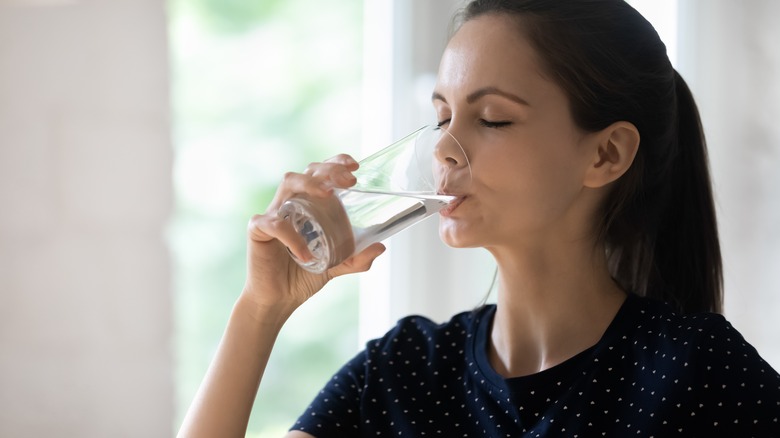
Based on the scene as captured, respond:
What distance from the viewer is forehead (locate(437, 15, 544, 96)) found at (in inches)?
47.1

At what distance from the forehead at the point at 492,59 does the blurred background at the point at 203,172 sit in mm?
510

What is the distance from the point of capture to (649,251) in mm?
1412

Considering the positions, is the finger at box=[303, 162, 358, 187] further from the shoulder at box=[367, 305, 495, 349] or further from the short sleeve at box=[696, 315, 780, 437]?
the short sleeve at box=[696, 315, 780, 437]

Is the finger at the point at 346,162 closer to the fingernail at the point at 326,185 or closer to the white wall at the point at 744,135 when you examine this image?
the fingernail at the point at 326,185

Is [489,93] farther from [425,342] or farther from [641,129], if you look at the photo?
[425,342]

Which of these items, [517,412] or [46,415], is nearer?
[517,412]


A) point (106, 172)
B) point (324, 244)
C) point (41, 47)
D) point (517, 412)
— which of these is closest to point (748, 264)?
point (517, 412)

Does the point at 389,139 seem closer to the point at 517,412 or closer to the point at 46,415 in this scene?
the point at 517,412

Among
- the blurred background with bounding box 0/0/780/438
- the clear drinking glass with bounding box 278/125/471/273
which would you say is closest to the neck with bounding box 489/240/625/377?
the clear drinking glass with bounding box 278/125/471/273

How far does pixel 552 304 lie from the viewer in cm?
131

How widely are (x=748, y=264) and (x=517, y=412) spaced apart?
2.72ft

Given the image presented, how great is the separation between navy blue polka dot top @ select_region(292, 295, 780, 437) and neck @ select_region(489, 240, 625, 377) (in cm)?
4

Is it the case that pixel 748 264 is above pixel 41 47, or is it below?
below

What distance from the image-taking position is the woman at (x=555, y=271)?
1.17m
